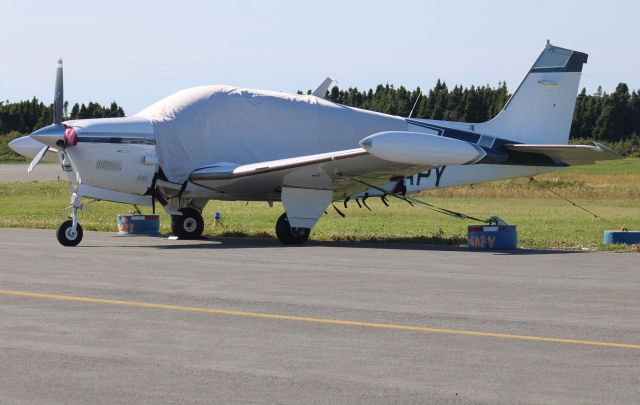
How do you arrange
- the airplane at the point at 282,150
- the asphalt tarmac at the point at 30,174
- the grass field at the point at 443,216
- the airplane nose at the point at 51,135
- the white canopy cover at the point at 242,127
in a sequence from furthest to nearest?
1. the asphalt tarmac at the point at 30,174
2. the grass field at the point at 443,216
3. the white canopy cover at the point at 242,127
4. the airplane at the point at 282,150
5. the airplane nose at the point at 51,135

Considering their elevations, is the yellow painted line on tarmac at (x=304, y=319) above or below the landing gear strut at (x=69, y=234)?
above

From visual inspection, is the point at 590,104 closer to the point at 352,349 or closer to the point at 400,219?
the point at 400,219

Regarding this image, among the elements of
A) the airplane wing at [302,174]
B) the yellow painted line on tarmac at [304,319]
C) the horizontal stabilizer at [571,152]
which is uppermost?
the horizontal stabilizer at [571,152]

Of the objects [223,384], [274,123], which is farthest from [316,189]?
[223,384]

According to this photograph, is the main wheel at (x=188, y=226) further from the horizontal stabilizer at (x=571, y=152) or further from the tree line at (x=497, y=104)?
the tree line at (x=497, y=104)

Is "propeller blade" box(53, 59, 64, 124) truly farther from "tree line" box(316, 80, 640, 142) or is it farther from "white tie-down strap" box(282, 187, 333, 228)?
"tree line" box(316, 80, 640, 142)

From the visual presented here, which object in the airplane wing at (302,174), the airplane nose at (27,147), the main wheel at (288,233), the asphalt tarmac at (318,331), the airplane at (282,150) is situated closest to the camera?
the asphalt tarmac at (318,331)

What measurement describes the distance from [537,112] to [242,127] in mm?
6537

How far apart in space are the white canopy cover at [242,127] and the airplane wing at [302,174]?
406mm

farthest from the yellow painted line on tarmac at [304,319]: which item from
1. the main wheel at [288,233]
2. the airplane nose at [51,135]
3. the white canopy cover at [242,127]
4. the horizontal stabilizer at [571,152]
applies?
the horizontal stabilizer at [571,152]

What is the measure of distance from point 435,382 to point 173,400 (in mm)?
1734

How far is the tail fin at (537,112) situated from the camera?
24984mm

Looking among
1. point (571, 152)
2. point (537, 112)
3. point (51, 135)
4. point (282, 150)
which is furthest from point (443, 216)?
point (51, 135)

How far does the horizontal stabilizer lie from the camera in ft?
69.5
